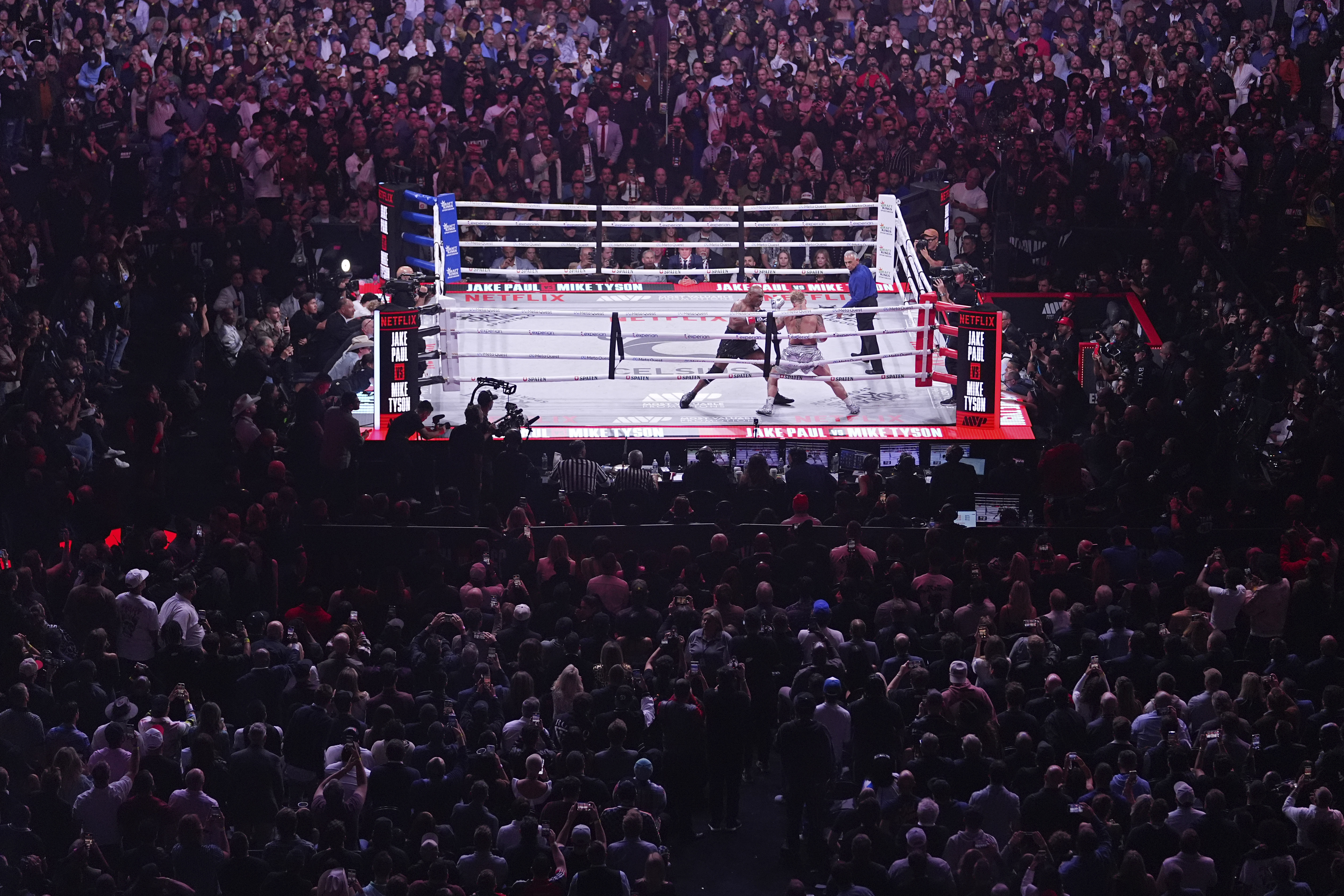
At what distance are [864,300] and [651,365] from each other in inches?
84.2

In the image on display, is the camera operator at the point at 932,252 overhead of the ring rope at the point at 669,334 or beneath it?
overhead

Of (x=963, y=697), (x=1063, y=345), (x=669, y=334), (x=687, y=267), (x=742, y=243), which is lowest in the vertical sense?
(x=963, y=697)

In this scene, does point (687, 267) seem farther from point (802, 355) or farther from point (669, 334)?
point (802, 355)

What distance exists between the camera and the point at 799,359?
52.7 ft

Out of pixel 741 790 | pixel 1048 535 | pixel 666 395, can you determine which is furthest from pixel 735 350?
pixel 741 790

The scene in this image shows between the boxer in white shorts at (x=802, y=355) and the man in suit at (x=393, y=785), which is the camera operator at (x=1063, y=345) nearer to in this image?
the boxer in white shorts at (x=802, y=355)

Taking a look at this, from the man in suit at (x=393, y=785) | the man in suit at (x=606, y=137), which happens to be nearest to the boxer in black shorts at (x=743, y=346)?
the man in suit at (x=606, y=137)

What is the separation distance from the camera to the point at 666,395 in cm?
1576

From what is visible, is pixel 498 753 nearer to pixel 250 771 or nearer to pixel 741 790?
pixel 250 771

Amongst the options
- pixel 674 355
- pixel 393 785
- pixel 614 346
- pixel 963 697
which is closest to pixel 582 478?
pixel 614 346

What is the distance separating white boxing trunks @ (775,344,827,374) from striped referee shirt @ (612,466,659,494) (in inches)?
101

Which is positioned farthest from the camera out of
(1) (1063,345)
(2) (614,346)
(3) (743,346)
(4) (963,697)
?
(1) (1063,345)

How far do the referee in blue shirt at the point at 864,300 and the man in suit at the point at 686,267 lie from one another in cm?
272

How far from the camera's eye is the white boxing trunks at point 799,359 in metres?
15.6
